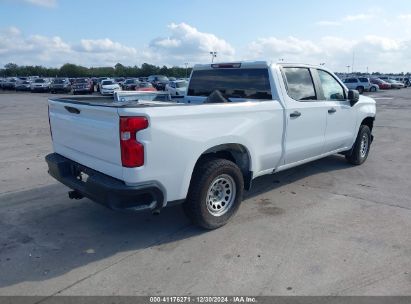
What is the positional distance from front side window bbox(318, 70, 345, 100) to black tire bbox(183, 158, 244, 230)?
96.3 inches

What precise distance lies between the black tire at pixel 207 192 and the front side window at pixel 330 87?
2445mm

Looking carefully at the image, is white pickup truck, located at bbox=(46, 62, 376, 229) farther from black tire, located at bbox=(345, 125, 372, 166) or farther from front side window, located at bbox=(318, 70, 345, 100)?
black tire, located at bbox=(345, 125, 372, 166)

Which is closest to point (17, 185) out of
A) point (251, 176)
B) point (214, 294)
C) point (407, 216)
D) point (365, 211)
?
point (251, 176)

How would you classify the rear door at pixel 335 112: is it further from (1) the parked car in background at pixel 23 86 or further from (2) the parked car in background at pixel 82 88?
(1) the parked car in background at pixel 23 86

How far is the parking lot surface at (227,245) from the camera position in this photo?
10.6 ft

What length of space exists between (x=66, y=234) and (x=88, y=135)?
121 cm

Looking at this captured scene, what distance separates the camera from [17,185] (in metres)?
5.96

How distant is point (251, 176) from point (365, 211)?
63.3 inches

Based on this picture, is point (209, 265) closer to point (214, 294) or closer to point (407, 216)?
point (214, 294)

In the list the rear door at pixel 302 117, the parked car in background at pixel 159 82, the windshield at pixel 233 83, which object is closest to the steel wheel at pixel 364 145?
the rear door at pixel 302 117

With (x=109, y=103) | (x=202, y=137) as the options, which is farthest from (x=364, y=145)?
(x=109, y=103)

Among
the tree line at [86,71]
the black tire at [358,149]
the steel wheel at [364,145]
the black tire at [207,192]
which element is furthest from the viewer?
the tree line at [86,71]

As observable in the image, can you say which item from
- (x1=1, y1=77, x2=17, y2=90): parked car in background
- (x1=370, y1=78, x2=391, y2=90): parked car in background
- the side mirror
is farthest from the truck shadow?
(x1=1, y1=77, x2=17, y2=90): parked car in background

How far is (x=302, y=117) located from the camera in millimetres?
5188
